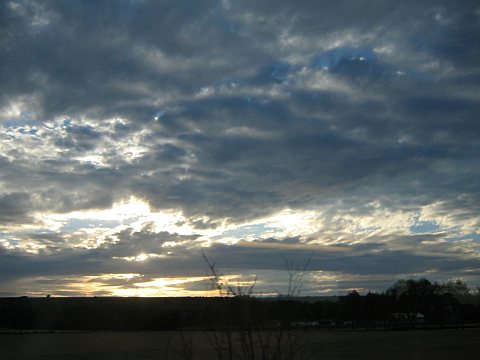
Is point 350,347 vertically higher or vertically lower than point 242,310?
lower

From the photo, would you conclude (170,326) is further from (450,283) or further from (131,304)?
(450,283)

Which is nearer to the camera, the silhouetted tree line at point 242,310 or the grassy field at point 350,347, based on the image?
the silhouetted tree line at point 242,310

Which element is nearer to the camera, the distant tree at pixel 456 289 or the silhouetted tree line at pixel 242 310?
the silhouetted tree line at pixel 242 310

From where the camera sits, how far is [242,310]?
5469 millimetres

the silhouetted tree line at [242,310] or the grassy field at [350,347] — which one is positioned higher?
the silhouetted tree line at [242,310]

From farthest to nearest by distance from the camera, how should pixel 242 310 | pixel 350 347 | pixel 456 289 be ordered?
1. pixel 350 347
2. pixel 456 289
3. pixel 242 310

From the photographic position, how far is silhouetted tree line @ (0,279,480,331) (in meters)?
5.79

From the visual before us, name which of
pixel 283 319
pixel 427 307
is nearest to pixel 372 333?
pixel 427 307

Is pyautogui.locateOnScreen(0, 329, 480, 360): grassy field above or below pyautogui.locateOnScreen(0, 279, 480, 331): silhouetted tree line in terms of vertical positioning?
below

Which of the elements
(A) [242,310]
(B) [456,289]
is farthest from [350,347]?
(A) [242,310]

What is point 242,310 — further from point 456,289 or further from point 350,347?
point 350,347

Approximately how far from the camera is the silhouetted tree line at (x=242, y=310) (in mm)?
5785

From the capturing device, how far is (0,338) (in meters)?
66.1

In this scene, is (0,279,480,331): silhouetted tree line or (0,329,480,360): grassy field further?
(0,329,480,360): grassy field
